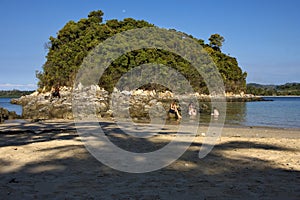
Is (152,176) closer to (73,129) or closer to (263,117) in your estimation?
→ (73,129)

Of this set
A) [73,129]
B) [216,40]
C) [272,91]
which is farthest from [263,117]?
[272,91]

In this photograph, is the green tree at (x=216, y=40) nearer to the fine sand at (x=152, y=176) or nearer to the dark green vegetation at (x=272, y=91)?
the dark green vegetation at (x=272, y=91)

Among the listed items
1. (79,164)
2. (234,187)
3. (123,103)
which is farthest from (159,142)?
(123,103)

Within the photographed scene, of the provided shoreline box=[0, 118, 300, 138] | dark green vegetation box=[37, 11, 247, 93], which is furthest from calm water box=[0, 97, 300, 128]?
dark green vegetation box=[37, 11, 247, 93]

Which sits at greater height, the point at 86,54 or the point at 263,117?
the point at 86,54

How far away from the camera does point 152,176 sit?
6082 mm

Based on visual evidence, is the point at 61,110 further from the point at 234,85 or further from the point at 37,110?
the point at 234,85

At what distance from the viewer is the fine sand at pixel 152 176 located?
4977 millimetres

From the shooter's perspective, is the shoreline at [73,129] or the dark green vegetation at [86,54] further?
the dark green vegetation at [86,54]

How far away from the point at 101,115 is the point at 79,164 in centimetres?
1672

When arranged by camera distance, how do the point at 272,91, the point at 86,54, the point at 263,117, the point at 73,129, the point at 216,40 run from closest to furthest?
the point at 73,129, the point at 263,117, the point at 86,54, the point at 216,40, the point at 272,91

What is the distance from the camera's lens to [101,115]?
23531mm

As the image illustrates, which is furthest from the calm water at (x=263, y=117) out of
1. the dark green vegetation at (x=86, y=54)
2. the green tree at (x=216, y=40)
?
the green tree at (x=216, y=40)

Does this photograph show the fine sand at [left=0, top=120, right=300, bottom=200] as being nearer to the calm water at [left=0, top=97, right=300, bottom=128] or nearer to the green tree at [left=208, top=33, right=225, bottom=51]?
the calm water at [left=0, top=97, right=300, bottom=128]
